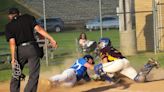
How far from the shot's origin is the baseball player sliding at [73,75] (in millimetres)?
11781

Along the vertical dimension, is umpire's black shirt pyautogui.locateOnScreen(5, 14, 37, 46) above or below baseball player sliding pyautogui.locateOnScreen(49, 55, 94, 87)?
above

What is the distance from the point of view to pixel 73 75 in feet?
39.5

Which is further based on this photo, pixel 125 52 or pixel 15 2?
pixel 15 2

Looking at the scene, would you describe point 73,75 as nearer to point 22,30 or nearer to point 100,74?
point 100,74

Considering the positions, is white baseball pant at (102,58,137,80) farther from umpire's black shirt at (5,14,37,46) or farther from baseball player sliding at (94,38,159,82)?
umpire's black shirt at (5,14,37,46)

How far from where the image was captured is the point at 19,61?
10.0 meters

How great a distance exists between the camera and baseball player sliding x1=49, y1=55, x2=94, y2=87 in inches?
464

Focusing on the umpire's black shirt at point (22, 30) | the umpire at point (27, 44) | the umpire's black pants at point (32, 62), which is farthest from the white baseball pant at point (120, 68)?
the umpire's black shirt at point (22, 30)

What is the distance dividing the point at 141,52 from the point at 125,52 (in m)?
1.34

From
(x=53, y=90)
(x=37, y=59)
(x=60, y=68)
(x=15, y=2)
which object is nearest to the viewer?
(x=37, y=59)

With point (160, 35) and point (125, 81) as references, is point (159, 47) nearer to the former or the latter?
point (160, 35)

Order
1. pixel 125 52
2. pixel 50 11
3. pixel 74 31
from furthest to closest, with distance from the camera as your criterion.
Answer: pixel 50 11, pixel 74 31, pixel 125 52

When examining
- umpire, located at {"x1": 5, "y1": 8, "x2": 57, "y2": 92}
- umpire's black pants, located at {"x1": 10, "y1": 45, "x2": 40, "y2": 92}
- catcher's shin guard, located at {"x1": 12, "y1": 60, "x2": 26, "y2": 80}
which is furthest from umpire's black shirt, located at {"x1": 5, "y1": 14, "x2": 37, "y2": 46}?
catcher's shin guard, located at {"x1": 12, "y1": 60, "x2": 26, "y2": 80}

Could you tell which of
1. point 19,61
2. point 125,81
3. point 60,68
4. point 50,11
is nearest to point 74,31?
point 50,11
